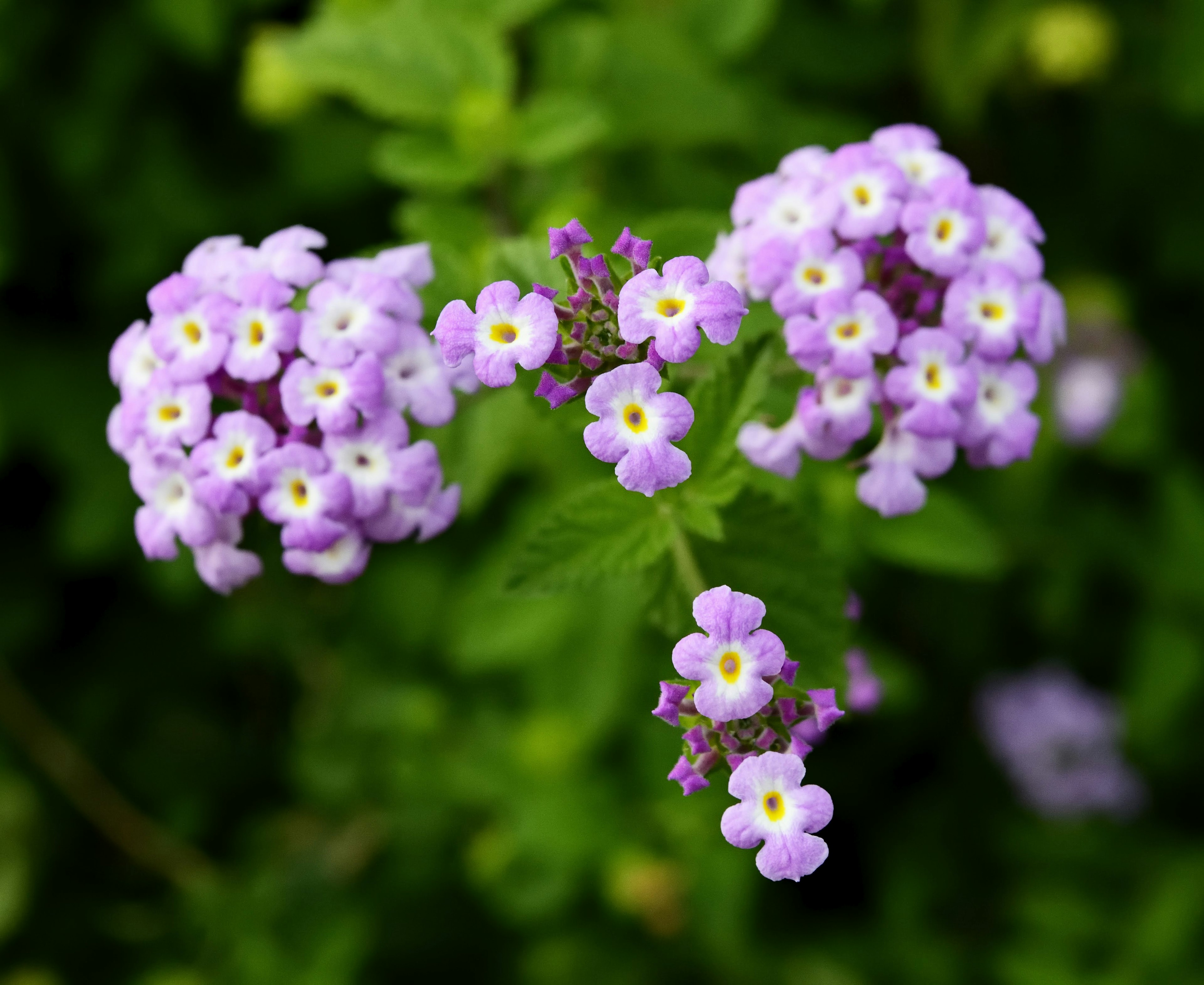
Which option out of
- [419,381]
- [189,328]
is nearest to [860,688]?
[419,381]

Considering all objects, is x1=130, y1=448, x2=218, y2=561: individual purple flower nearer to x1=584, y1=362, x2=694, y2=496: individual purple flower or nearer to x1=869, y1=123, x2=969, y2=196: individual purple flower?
x1=584, y1=362, x2=694, y2=496: individual purple flower

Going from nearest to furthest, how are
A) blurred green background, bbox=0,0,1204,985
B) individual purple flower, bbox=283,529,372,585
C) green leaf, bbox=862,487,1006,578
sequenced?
individual purple flower, bbox=283,529,372,585
green leaf, bbox=862,487,1006,578
blurred green background, bbox=0,0,1204,985

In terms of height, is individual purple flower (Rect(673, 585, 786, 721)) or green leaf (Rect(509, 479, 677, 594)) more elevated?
green leaf (Rect(509, 479, 677, 594))

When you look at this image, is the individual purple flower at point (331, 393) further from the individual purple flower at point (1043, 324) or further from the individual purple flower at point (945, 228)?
the individual purple flower at point (1043, 324)

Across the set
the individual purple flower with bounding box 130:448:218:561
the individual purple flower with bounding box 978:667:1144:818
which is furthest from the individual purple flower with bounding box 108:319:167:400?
the individual purple flower with bounding box 978:667:1144:818

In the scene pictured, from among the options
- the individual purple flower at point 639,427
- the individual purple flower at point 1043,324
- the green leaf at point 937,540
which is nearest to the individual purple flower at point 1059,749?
the green leaf at point 937,540

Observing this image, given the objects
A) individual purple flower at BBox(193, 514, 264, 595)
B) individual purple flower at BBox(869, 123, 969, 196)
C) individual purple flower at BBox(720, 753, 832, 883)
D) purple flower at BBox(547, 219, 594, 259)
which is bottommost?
individual purple flower at BBox(720, 753, 832, 883)
